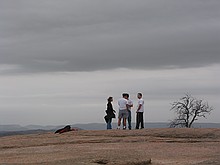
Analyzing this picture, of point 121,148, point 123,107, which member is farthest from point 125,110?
point 121,148

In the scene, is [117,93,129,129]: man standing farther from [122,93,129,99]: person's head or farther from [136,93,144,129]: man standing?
[136,93,144,129]: man standing

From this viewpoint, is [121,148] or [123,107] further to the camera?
[123,107]

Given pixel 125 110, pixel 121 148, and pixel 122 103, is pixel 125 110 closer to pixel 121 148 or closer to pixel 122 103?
pixel 122 103

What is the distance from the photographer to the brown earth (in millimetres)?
17031

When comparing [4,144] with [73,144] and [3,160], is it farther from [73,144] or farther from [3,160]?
[3,160]

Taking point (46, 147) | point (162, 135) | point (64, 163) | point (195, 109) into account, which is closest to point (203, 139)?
point (162, 135)

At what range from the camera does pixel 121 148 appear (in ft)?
69.2

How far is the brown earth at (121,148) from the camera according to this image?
1703 centimetres

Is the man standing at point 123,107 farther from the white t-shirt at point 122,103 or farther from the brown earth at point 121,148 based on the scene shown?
the brown earth at point 121,148

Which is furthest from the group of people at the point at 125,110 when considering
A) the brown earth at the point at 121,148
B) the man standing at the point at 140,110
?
the brown earth at the point at 121,148

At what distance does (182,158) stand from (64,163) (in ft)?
14.4

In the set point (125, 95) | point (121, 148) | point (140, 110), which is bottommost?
point (121, 148)

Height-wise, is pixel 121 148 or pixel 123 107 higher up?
pixel 123 107

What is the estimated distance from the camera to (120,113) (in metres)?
28.9
